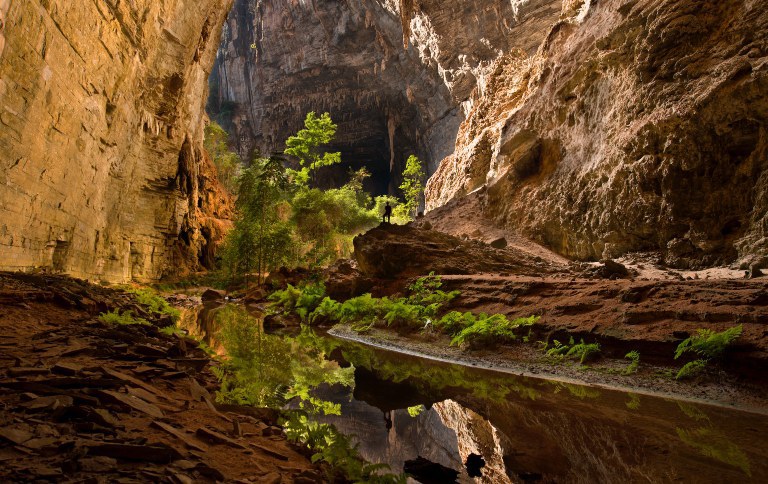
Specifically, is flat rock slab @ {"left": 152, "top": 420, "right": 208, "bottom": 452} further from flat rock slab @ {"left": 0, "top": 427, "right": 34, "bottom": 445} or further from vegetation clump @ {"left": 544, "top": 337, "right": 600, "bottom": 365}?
vegetation clump @ {"left": 544, "top": 337, "right": 600, "bottom": 365}

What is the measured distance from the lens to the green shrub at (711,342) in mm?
4949

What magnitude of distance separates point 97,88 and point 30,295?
10.4 m

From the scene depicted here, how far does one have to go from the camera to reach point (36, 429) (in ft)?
6.20

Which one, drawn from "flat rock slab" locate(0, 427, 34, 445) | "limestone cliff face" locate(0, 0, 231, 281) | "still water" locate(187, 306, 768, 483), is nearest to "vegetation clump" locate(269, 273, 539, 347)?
"still water" locate(187, 306, 768, 483)

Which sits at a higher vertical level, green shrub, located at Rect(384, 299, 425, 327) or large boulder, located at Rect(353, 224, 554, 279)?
large boulder, located at Rect(353, 224, 554, 279)

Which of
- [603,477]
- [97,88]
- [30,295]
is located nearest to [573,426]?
[603,477]

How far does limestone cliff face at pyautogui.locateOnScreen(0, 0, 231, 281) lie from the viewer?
916 cm

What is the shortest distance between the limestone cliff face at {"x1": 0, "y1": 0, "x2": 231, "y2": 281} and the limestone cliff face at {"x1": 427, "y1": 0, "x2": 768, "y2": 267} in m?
14.8

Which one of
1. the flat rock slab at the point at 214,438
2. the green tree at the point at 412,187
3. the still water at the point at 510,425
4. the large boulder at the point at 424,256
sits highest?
the green tree at the point at 412,187

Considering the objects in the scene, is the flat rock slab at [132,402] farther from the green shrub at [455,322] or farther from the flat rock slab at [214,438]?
the green shrub at [455,322]

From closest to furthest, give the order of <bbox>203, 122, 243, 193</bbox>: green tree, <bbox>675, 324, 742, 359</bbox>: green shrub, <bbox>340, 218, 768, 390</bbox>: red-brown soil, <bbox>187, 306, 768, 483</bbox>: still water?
<bbox>187, 306, 768, 483</bbox>: still water < <bbox>675, 324, 742, 359</bbox>: green shrub < <bbox>340, 218, 768, 390</bbox>: red-brown soil < <bbox>203, 122, 243, 193</bbox>: green tree

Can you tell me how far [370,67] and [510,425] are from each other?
43188 millimetres

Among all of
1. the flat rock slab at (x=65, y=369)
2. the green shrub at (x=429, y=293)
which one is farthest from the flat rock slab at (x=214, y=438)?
the green shrub at (x=429, y=293)

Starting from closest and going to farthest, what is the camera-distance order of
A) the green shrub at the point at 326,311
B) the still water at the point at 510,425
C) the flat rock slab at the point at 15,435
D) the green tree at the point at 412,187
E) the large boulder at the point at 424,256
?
the flat rock slab at the point at 15,435
the still water at the point at 510,425
the green shrub at the point at 326,311
the large boulder at the point at 424,256
the green tree at the point at 412,187
